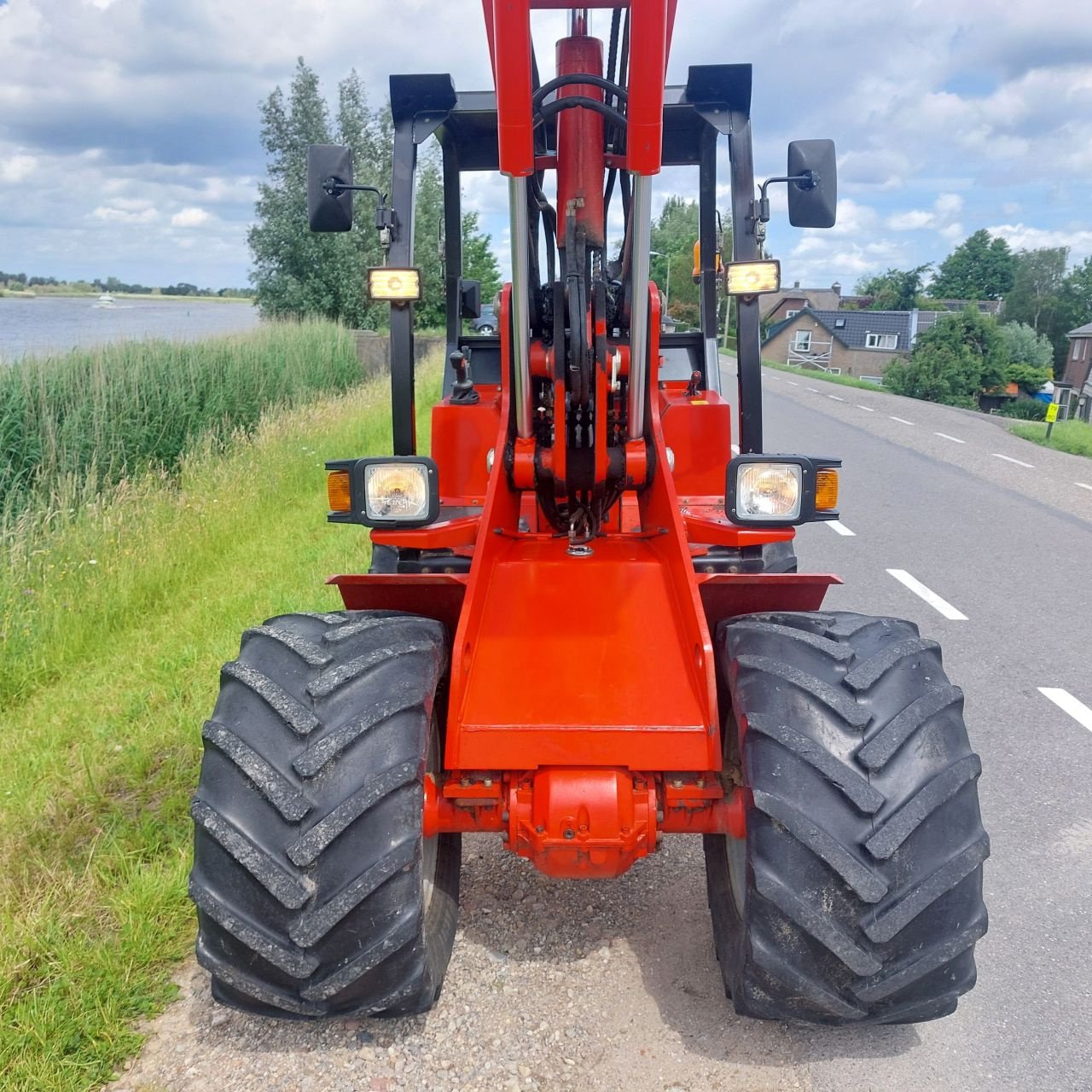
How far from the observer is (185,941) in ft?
9.34

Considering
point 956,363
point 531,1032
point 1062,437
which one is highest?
point 956,363

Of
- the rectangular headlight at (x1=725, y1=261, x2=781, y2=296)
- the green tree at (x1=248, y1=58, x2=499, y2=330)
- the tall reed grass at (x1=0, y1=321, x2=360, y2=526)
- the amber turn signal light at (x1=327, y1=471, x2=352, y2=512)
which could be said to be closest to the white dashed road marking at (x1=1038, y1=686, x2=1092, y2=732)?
the rectangular headlight at (x1=725, y1=261, x2=781, y2=296)

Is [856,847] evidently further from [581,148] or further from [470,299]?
[470,299]

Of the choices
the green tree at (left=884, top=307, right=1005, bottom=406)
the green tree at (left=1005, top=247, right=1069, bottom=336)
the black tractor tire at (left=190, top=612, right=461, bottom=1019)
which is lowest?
the black tractor tire at (left=190, top=612, right=461, bottom=1019)

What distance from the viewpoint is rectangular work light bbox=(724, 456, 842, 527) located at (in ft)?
9.54

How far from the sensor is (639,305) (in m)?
2.72

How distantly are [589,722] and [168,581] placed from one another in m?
4.79

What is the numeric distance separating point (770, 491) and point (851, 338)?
261ft

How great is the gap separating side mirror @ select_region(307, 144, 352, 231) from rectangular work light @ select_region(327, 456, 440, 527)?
989 mm

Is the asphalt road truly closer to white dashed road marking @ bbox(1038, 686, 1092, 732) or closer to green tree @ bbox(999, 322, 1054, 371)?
white dashed road marking @ bbox(1038, 686, 1092, 732)

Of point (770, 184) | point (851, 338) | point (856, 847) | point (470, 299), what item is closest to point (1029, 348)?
point (851, 338)

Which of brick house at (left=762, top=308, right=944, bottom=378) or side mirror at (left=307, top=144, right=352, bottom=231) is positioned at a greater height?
brick house at (left=762, top=308, right=944, bottom=378)

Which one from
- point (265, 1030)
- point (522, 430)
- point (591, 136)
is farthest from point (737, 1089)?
point (591, 136)

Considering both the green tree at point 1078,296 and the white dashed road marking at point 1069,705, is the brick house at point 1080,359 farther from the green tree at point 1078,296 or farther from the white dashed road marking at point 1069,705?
the white dashed road marking at point 1069,705
